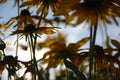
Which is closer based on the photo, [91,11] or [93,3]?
[91,11]

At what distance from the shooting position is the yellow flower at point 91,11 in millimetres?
1615

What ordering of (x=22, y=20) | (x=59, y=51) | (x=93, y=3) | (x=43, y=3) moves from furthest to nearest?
1. (x=22, y=20)
2. (x=59, y=51)
3. (x=43, y=3)
4. (x=93, y=3)

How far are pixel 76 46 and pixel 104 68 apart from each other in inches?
9.5

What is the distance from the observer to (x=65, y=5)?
1618mm

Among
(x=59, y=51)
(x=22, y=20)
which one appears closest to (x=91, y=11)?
(x=59, y=51)

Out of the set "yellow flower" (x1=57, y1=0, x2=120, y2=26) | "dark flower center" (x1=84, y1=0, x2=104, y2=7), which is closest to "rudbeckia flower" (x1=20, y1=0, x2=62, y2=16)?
"dark flower center" (x1=84, y1=0, x2=104, y2=7)

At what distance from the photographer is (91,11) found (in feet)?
5.65

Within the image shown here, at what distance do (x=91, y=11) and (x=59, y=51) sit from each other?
33.8 inches

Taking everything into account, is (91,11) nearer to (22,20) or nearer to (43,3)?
(43,3)

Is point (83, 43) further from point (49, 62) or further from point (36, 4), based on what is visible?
point (36, 4)

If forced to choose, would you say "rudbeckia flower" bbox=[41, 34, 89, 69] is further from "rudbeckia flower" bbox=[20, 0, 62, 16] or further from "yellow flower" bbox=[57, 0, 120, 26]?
"yellow flower" bbox=[57, 0, 120, 26]

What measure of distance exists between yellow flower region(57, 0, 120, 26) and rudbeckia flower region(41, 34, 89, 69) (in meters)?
0.47

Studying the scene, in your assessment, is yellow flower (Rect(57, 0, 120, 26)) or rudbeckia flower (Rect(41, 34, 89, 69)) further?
rudbeckia flower (Rect(41, 34, 89, 69))

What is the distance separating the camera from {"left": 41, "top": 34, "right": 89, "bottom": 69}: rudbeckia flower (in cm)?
222
